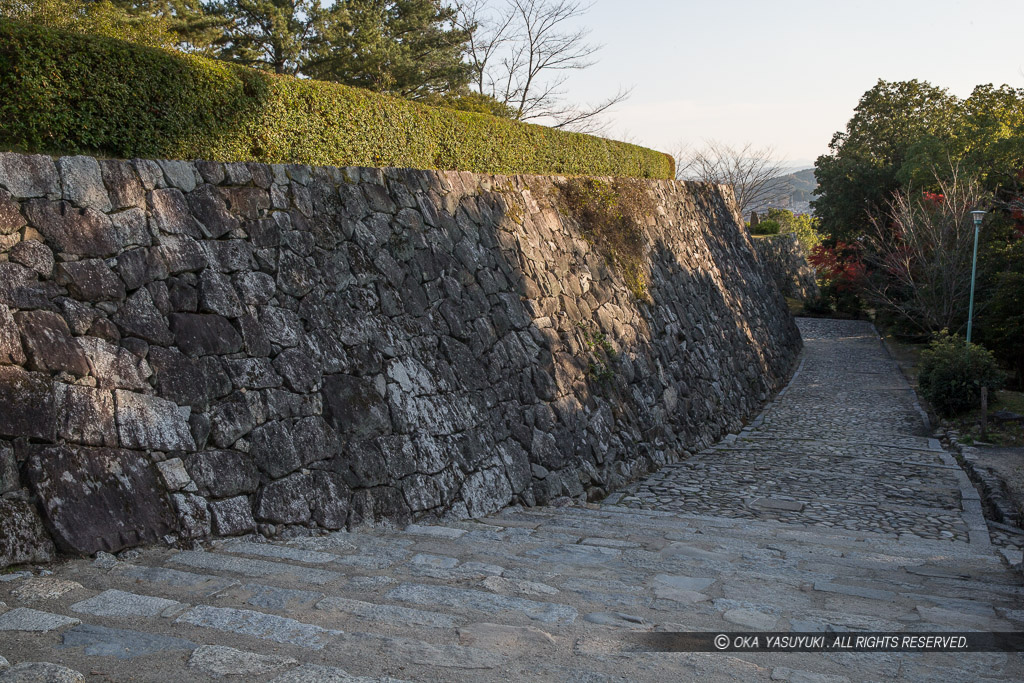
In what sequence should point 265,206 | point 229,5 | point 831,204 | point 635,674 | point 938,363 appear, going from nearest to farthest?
point 635,674 → point 265,206 → point 938,363 → point 229,5 → point 831,204

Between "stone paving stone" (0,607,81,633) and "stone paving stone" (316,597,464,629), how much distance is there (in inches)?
44.4

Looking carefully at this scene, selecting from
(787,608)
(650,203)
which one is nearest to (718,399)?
(650,203)

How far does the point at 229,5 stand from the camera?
19.0 meters

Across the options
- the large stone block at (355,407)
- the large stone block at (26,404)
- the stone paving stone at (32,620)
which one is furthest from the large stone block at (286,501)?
the stone paving stone at (32,620)

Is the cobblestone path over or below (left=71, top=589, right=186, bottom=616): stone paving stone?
below

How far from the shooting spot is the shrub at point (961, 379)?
13242 millimetres

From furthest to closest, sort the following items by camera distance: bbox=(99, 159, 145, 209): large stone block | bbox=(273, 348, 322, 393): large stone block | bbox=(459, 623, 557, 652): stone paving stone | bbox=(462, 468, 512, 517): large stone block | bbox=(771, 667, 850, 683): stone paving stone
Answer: bbox=(462, 468, 512, 517): large stone block, bbox=(273, 348, 322, 393): large stone block, bbox=(99, 159, 145, 209): large stone block, bbox=(459, 623, 557, 652): stone paving stone, bbox=(771, 667, 850, 683): stone paving stone

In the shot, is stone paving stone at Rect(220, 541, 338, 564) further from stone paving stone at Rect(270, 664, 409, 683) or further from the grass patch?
the grass patch

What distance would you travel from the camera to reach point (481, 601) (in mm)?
4031

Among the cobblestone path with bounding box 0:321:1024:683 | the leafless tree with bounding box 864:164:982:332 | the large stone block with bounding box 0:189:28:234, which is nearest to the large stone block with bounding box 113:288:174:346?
the large stone block with bounding box 0:189:28:234

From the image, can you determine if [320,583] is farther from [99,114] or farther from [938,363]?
[938,363]

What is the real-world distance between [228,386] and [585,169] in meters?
9.45

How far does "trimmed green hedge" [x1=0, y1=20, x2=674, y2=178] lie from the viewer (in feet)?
16.7

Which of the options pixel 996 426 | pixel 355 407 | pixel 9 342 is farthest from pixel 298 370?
pixel 996 426
